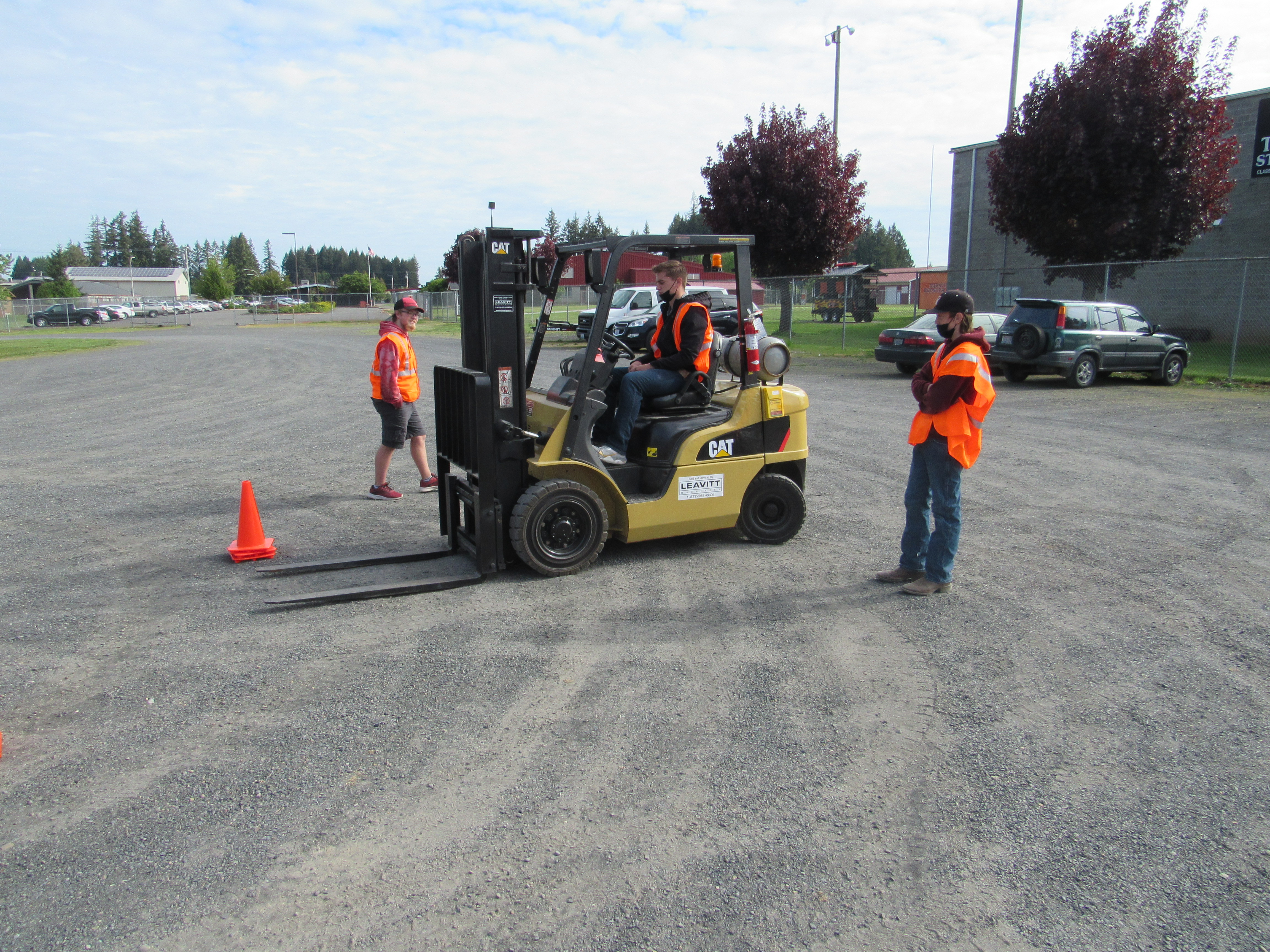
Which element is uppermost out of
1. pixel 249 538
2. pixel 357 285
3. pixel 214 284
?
pixel 214 284

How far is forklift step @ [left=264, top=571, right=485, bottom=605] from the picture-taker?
5441 millimetres

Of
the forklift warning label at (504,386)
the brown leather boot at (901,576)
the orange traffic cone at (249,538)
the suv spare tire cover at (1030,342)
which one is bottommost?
the brown leather boot at (901,576)

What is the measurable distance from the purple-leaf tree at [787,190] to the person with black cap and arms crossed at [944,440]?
2427 cm

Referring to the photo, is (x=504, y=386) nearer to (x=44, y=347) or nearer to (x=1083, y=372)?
(x=1083, y=372)

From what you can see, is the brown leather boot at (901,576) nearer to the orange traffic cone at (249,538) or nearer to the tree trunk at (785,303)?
the orange traffic cone at (249,538)

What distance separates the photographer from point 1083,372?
1708 cm

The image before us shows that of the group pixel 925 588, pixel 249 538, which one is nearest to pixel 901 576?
pixel 925 588

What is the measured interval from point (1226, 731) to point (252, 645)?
498 centimetres

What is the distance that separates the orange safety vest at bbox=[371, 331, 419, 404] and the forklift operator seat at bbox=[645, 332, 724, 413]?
2838mm

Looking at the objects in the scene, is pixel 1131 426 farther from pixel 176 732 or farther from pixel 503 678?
pixel 176 732

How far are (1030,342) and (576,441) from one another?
555 inches

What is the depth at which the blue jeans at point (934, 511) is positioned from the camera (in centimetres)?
555

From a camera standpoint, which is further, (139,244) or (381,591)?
(139,244)

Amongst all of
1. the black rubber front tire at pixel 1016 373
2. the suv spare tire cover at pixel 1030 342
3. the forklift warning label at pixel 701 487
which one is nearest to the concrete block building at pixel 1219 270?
the black rubber front tire at pixel 1016 373
